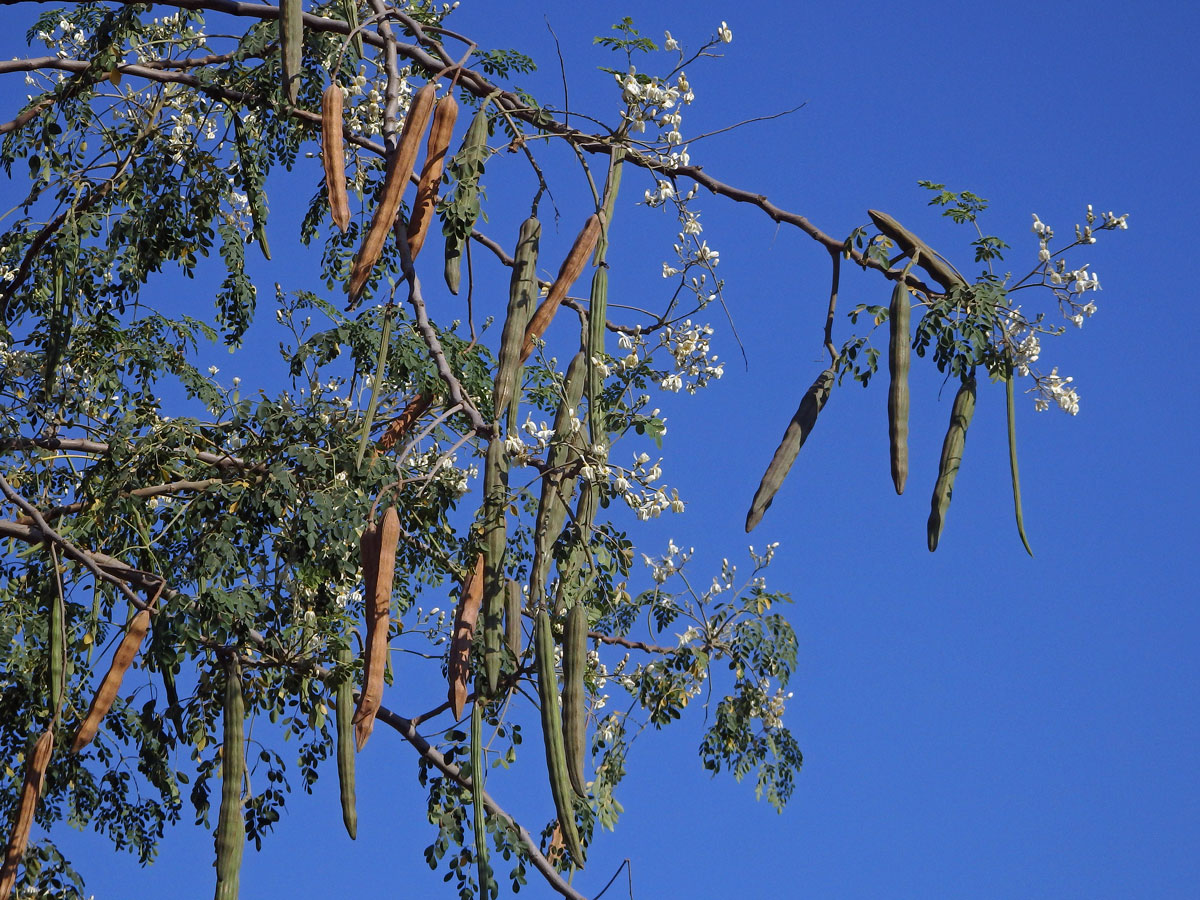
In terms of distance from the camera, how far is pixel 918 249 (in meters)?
3.36

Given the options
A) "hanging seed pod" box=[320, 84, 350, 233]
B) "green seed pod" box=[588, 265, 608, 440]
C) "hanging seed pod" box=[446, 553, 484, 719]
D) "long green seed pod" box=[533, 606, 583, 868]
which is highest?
"hanging seed pod" box=[320, 84, 350, 233]

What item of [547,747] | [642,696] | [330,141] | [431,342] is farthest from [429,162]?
[642,696]

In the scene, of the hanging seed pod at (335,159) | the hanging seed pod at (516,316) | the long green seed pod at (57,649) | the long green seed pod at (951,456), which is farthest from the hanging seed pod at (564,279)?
the long green seed pod at (57,649)

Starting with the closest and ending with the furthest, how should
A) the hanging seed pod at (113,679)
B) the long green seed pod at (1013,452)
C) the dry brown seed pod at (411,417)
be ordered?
the long green seed pod at (1013,452), the hanging seed pod at (113,679), the dry brown seed pod at (411,417)

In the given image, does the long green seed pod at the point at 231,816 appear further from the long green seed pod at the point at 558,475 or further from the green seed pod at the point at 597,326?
the green seed pod at the point at 597,326

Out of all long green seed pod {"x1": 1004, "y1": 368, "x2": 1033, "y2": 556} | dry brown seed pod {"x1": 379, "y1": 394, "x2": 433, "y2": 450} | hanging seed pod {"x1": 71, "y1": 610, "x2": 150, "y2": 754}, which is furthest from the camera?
dry brown seed pod {"x1": 379, "y1": 394, "x2": 433, "y2": 450}

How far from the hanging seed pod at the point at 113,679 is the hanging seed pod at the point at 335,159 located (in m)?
1.53

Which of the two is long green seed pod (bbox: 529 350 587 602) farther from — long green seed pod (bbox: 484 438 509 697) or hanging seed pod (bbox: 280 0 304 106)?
hanging seed pod (bbox: 280 0 304 106)

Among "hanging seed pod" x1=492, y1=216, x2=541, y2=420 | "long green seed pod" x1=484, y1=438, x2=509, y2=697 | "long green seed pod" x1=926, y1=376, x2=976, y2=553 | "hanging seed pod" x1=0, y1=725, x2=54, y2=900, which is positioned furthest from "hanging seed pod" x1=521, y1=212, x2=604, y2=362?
"hanging seed pod" x1=0, y1=725, x2=54, y2=900

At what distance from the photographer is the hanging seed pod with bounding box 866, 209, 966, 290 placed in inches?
132

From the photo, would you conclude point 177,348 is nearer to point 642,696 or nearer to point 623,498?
point 642,696

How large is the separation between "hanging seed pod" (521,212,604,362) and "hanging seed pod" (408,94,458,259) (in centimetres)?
34

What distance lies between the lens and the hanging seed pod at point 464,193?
3.52 m

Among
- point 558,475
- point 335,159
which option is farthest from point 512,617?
point 335,159
